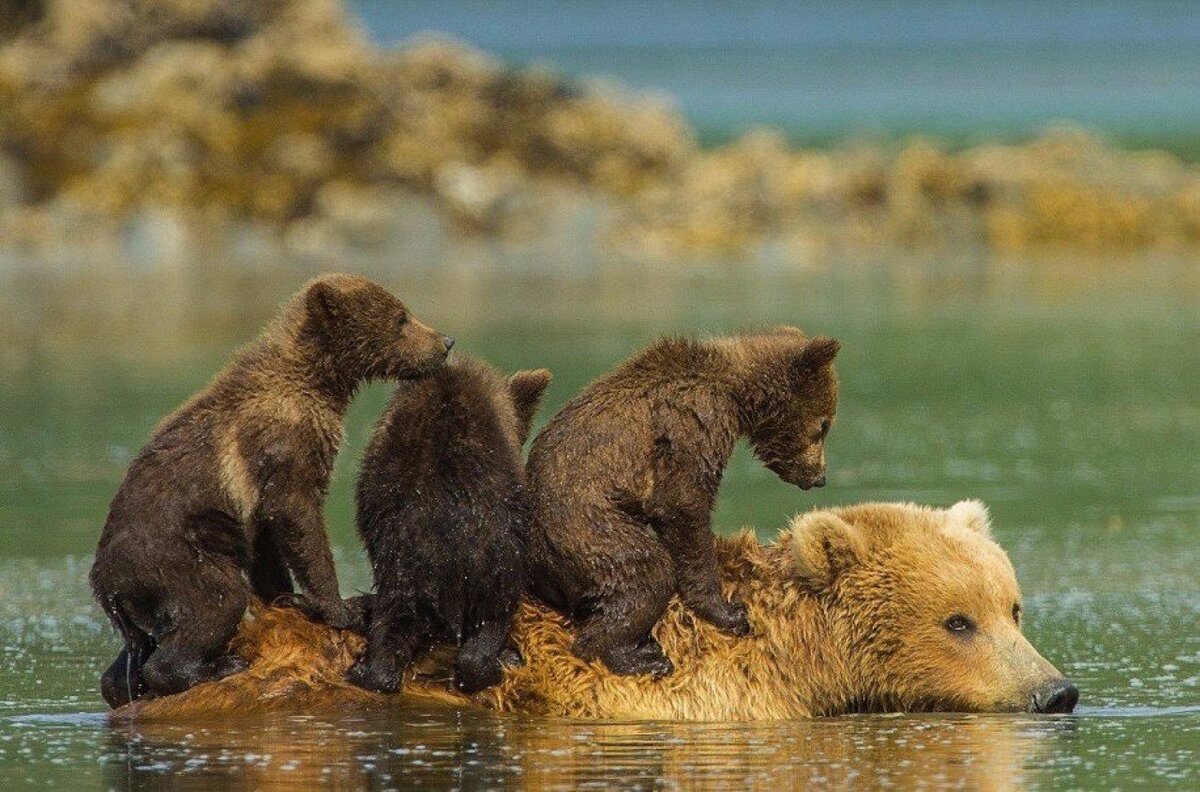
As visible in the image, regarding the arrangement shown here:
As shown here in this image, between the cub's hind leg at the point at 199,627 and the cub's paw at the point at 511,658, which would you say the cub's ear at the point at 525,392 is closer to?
the cub's paw at the point at 511,658

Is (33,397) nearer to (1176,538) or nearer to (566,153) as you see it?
(1176,538)

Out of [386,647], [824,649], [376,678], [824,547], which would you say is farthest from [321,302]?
[824,649]

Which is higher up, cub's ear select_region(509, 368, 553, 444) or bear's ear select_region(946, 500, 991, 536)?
cub's ear select_region(509, 368, 553, 444)

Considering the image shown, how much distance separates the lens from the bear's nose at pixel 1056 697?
8570 millimetres

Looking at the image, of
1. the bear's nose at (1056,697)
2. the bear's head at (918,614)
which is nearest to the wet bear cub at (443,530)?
the bear's head at (918,614)

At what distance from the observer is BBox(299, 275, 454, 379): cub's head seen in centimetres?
890

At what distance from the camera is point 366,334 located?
893 centimetres

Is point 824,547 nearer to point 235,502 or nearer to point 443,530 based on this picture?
point 443,530

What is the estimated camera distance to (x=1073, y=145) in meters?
68.0

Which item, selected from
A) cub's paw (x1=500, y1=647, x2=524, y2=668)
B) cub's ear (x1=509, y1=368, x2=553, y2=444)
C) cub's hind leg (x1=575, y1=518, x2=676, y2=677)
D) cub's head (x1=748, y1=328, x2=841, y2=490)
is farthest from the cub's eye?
cub's ear (x1=509, y1=368, x2=553, y2=444)

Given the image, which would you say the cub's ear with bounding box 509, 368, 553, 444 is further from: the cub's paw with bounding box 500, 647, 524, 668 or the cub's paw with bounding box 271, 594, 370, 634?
the cub's paw with bounding box 271, 594, 370, 634

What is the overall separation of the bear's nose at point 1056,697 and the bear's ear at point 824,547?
0.82m

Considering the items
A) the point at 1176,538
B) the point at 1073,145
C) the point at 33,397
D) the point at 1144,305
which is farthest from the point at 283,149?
the point at 1176,538

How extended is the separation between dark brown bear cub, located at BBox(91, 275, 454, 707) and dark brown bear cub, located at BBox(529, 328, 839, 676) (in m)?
0.68
